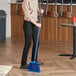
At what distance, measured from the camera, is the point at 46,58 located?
5328mm

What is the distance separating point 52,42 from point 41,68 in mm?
3198

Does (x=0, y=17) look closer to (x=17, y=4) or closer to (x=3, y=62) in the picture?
(x=17, y=4)

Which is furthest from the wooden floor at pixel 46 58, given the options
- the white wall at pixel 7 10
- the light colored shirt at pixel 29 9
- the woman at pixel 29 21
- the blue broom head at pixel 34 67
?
the light colored shirt at pixel 29 9

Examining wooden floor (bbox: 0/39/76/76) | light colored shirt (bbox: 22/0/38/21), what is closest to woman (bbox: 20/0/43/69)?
light colored shirt (bbox: 22/0/38/21)

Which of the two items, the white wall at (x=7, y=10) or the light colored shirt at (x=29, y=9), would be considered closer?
the light colored shirt at (x=29, y=9)

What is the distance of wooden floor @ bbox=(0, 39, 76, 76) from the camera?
13.9 feet

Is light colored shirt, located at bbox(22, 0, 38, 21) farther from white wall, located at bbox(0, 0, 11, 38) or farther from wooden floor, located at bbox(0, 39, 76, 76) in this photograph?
white wall, located at bbox(0, 0, 11, 38)

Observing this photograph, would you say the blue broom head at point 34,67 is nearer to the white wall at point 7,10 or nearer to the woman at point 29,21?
the woman at point 29,21

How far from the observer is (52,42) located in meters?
7.62

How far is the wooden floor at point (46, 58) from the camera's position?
4223mm

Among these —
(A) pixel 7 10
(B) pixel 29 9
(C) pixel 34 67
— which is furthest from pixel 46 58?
(A) pixel 7 10

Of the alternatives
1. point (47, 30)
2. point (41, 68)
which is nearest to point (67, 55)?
point (41, 68)

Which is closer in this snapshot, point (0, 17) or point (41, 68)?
point (41, 68)

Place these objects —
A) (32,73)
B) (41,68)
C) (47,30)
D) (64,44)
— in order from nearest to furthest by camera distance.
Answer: (32,73), (41,68), (64,44), (47,30)
